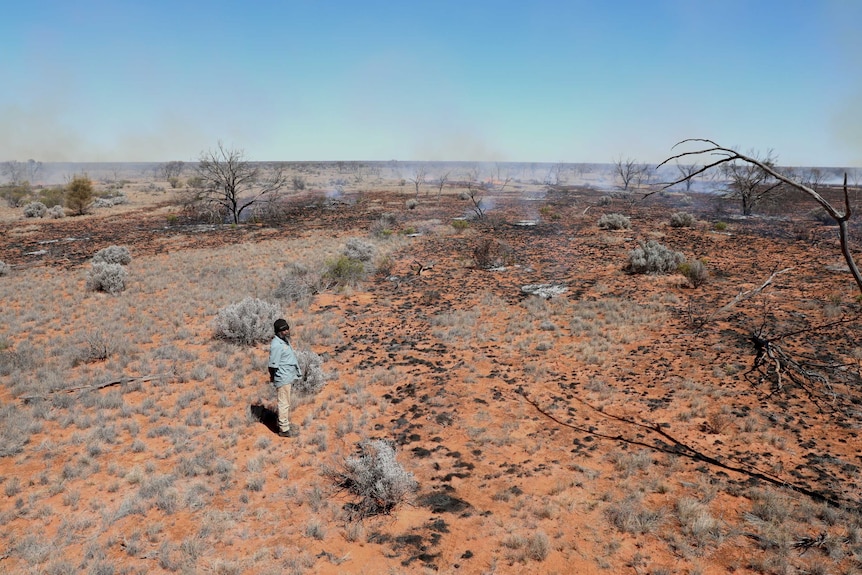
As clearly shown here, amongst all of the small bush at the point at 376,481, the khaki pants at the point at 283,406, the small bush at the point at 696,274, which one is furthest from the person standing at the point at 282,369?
the small bush at the point at 696,274

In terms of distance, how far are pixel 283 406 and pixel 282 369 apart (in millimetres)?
666

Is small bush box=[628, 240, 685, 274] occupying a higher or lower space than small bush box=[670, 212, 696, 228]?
lower

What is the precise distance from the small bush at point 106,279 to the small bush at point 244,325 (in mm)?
6550

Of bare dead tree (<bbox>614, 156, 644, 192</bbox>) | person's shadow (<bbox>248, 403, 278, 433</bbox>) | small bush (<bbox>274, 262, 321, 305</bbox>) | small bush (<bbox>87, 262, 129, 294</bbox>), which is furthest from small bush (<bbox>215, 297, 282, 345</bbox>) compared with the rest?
bare dead tree (<bbox>614, 156, 644, 192</bbox>)

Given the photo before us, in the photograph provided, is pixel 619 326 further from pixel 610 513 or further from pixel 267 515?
pixel 267 515

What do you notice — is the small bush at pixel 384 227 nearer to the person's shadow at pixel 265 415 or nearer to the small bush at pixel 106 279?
the small bush at pixel 106 279

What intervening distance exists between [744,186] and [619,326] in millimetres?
31053

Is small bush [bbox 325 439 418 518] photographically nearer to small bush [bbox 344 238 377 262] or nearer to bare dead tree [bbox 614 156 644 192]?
small bush [bbox 344 238 377 262]

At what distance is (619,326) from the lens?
1152 cm

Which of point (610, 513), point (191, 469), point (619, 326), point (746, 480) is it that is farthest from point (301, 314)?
point (746, 480)

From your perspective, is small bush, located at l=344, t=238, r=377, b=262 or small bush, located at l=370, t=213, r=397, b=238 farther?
small bush, located at l=370, t=213, r=397, b=238

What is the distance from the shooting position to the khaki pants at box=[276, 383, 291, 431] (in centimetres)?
686

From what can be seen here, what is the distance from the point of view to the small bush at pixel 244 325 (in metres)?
10.8

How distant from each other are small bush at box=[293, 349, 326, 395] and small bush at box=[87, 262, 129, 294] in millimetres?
10358
